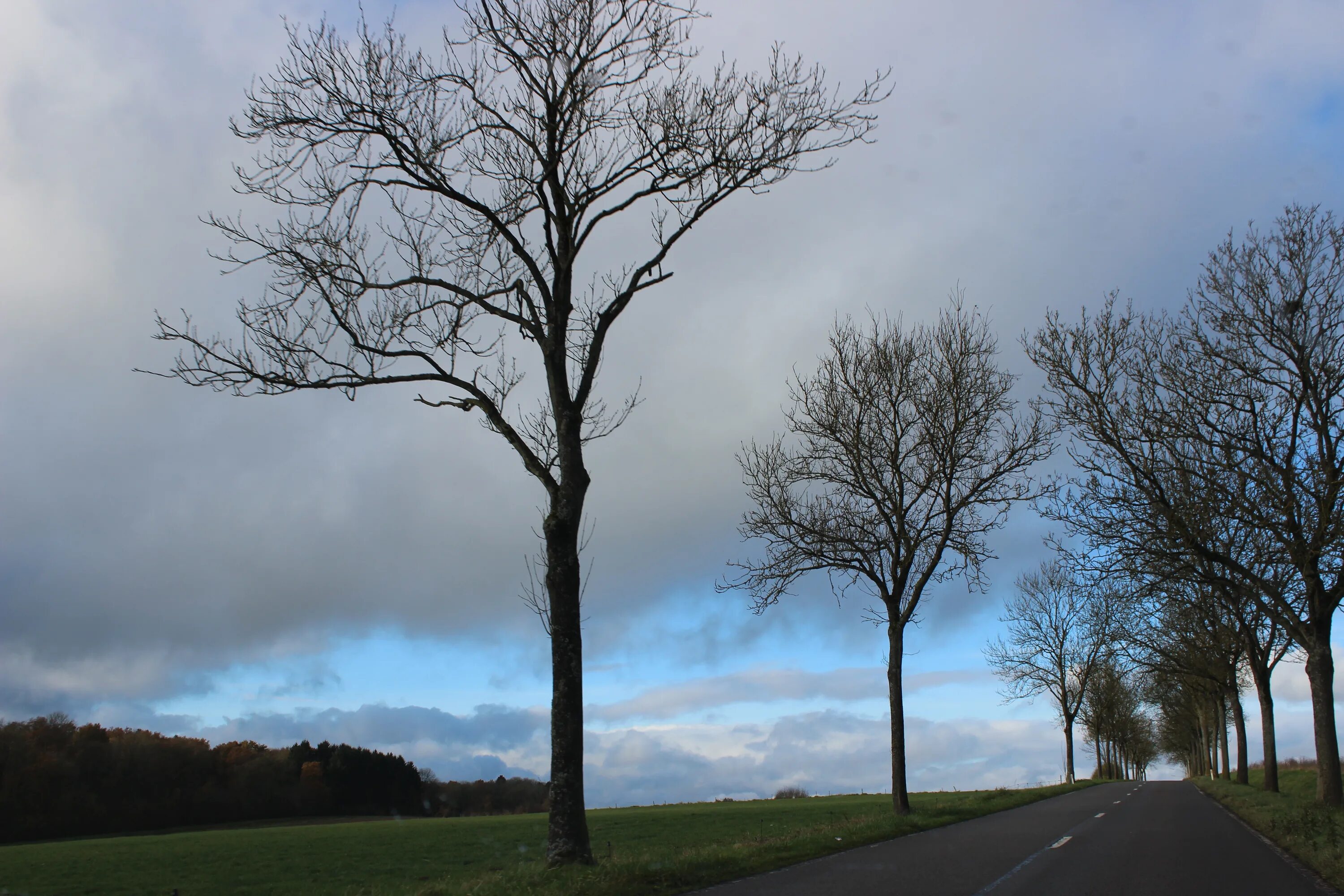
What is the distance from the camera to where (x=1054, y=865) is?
10883 millimetres

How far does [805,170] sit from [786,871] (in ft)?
31.4

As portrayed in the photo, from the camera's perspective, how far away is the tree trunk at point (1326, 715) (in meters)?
19.0

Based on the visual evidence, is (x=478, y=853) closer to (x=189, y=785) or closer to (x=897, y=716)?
(x=897, y=716)

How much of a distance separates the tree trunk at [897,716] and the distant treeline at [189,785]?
1709 inches

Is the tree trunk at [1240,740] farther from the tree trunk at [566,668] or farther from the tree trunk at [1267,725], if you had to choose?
the tree trunk at [566,668]

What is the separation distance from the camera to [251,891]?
23516 millimetres

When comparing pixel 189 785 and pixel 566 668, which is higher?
pixel 566 668

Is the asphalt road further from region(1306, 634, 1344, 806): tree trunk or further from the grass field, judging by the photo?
region(1306, 634, 1344, 806): tree trunk

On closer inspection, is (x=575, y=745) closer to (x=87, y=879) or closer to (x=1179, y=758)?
(x=87, y=879)

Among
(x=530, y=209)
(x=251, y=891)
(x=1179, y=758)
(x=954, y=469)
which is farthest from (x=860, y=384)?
(x=1179, y=758)

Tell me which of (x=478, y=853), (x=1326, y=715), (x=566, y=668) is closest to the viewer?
(x=566, y=668)

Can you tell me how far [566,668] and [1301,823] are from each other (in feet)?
43.0

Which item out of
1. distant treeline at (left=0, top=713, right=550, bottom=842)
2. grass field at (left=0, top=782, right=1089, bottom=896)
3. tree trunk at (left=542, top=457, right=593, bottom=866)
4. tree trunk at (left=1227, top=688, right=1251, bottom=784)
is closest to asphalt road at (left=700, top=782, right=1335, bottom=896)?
grass field at (left=0, top=782, right=1089, bottom=896)

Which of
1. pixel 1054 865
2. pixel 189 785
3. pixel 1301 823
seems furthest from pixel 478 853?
pixel 189 785
